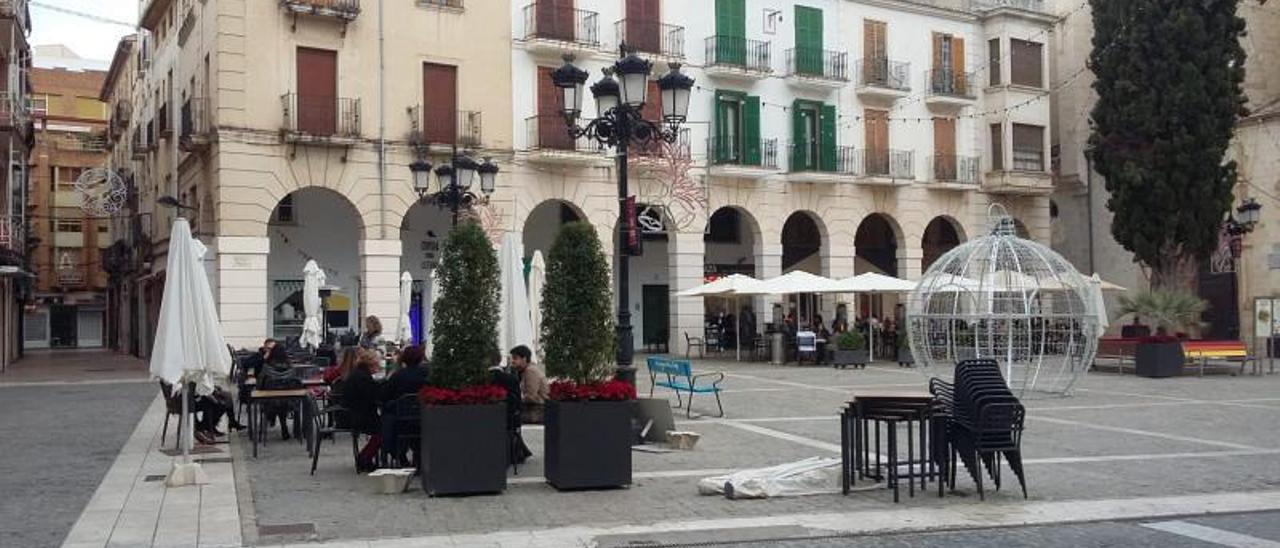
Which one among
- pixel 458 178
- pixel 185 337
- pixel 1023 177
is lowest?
pixel 185 337

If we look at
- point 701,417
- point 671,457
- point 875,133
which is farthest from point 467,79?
point 671,457

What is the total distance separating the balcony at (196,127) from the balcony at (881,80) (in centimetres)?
1864

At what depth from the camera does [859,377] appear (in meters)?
24.6

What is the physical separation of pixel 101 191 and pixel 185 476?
94.1ft

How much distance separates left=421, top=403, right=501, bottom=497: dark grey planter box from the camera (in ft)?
31.2

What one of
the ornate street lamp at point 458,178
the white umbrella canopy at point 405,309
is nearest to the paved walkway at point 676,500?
the ornate street lamp at point 458,178

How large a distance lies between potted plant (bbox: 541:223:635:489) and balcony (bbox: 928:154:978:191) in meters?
28.1

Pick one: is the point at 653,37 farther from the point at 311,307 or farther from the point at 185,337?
the point at 185,337

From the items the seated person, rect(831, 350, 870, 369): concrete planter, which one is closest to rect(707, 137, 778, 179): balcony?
rect(831, 350, 870, 369): concrete planter

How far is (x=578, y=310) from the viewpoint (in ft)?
33.6

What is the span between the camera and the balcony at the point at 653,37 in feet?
104

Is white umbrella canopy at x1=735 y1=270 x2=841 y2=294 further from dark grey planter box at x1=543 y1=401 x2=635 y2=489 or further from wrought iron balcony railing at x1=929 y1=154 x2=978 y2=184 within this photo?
dark grey planter box at x1=543 y1=401 x2=635 y2=489

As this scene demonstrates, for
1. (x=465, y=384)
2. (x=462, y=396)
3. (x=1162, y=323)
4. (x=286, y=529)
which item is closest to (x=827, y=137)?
(x=1162, y=323)

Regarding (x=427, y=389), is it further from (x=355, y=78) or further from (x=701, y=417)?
(x=355, y=78)
